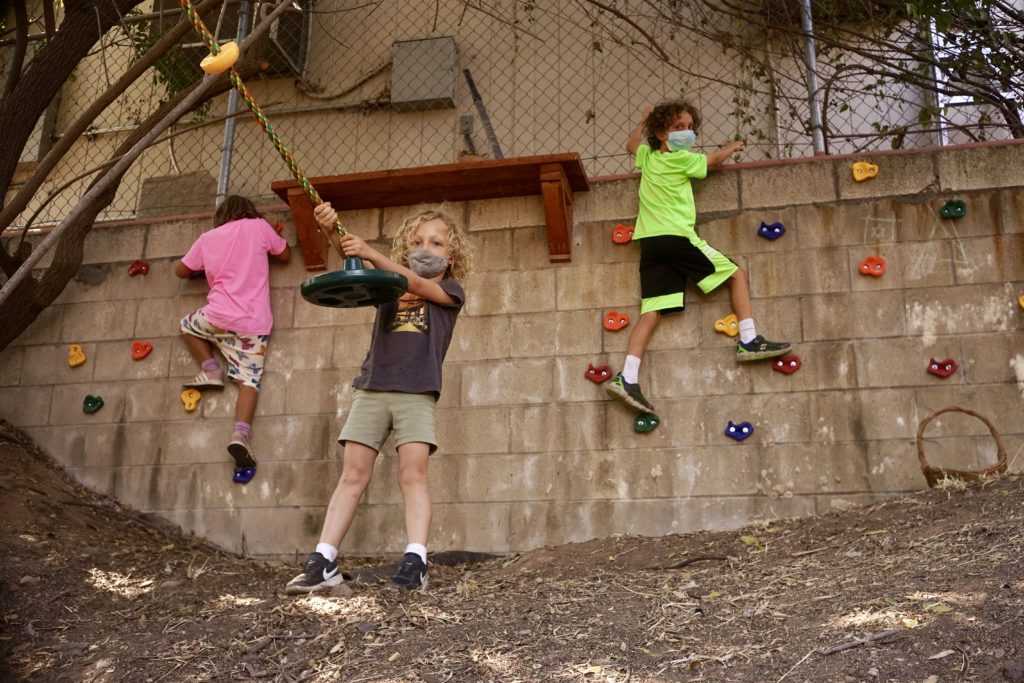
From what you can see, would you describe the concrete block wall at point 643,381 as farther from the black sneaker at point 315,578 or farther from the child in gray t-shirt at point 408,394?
the black sneaker at point 315,578

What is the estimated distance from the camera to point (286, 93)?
886 centimetres

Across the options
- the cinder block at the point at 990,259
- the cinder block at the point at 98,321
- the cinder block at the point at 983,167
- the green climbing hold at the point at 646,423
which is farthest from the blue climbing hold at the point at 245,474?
the cinder block at the point at 983,167

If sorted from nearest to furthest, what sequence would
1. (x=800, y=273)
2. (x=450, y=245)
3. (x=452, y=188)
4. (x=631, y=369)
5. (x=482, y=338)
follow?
(x=450, y=245), (x=631, y=369), (x=800, y=273), (x=482, y=338), (x=452, y=188)

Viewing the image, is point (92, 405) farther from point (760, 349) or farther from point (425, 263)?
point (760, 349)

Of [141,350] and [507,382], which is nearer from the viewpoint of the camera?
[507,382]

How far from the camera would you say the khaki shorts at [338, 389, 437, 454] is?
14.1ft

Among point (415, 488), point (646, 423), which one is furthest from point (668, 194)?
point (415, 488)

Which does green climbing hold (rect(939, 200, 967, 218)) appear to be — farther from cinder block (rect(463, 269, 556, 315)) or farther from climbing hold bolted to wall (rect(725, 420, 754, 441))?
cinder block (rect(463, 269, 556, 315))

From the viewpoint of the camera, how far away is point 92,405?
6375 mm

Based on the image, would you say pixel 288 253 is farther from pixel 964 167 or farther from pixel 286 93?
pixel 964 167

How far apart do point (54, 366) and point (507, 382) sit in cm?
287

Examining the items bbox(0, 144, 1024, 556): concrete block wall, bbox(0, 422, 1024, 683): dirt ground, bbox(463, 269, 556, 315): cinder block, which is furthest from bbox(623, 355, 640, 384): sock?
bbox(0, 422, 1024, 683): dirt ground

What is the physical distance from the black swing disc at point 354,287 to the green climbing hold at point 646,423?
87.4 inches

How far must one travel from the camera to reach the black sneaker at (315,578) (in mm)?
3939
